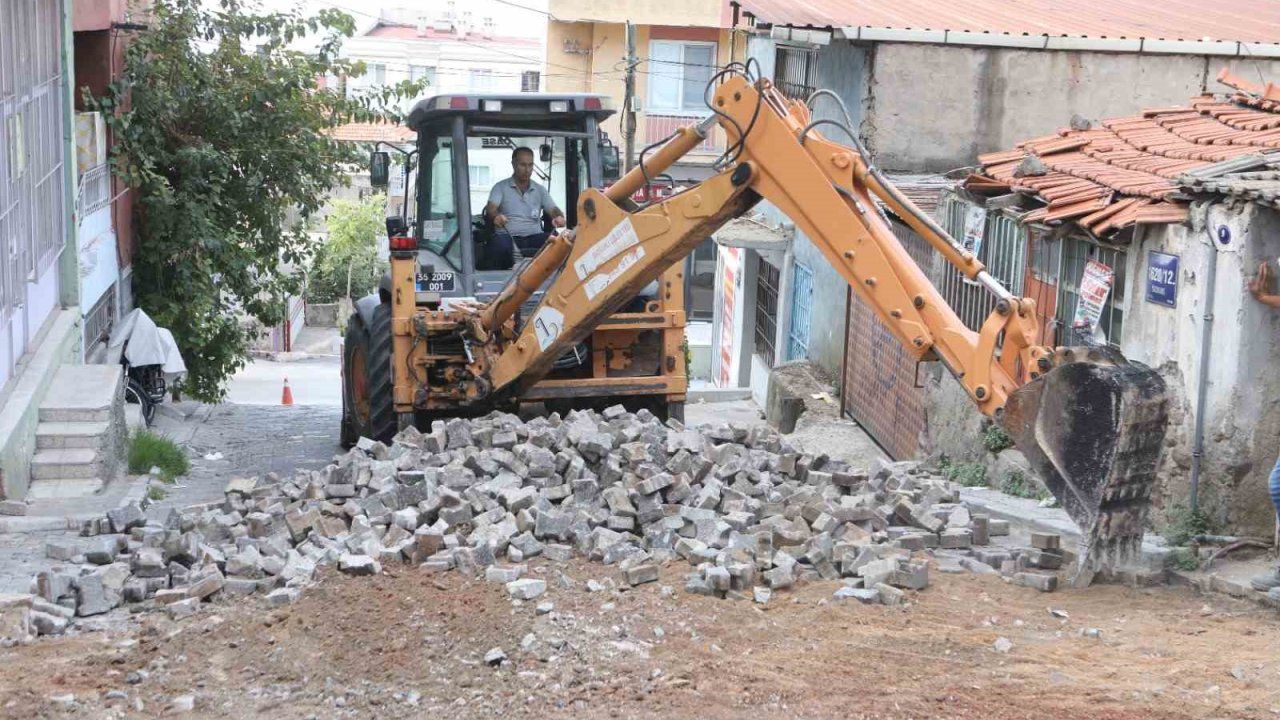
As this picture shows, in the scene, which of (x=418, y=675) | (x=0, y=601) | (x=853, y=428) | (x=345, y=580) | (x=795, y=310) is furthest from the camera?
(x=795, y=310)

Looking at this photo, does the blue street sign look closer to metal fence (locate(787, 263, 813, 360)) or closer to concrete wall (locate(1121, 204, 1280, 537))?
concrete wall (locate(1121, 204, 1280, 537))

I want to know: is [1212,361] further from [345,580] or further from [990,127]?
[990,127]

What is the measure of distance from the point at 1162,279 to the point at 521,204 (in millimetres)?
4799

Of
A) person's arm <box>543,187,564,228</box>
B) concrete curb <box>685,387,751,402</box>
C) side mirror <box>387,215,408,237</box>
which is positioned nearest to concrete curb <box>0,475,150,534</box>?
side mirror <box>387,215,408,237</box>

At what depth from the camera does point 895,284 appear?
24.8ft

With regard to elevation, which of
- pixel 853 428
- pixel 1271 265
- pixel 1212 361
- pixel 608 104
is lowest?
pixel 853 428

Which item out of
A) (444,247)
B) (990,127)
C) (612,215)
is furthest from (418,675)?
(990,127)

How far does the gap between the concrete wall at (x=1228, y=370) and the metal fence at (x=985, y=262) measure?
6.12 feet

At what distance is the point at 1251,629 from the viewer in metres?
6.95

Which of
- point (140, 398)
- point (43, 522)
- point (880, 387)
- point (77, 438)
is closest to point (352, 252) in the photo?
point (140, 398)

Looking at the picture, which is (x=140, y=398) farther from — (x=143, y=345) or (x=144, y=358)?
(x=143, y=345)

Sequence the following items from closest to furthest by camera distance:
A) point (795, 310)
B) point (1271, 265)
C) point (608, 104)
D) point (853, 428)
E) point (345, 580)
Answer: point (345, 580) < point (1271, 265) < point (608, 104) < point (853, 428) < point (795, 310)

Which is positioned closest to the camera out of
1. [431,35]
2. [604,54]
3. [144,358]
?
[144,358]

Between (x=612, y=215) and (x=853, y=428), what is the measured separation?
6.34 metres
